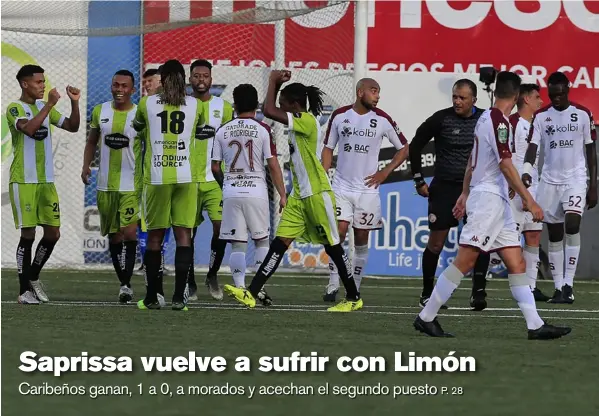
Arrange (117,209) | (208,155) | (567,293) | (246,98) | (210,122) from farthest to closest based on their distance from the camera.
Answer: (567,293) < (208,155) < (117,209) < (210,122) < (246,98)

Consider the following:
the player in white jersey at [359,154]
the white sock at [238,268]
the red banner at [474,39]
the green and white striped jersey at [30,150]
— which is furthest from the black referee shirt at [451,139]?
the red banner at [474,39]

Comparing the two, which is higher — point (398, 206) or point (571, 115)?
point (571, 115)

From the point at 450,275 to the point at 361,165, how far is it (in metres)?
4.06

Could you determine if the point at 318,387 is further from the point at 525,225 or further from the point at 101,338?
the point at 525,225

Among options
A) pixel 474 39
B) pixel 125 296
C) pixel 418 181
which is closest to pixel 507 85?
pixel 418 181

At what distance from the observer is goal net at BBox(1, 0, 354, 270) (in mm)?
18625

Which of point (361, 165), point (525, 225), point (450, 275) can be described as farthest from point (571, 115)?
point (450, 275)

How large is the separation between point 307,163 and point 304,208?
0.39 meters

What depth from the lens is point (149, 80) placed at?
13.8 meters

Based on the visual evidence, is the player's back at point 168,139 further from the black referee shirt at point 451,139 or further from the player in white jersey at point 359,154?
the black referee shirt at point 451,139

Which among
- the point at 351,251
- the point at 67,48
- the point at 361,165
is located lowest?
the point at 351,251

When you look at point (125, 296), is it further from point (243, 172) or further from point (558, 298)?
point (558, 298)

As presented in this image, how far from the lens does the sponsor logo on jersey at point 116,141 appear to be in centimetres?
1333

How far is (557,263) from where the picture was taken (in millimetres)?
14992
